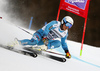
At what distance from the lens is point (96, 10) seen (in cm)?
791

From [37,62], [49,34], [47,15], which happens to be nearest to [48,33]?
[49,34]

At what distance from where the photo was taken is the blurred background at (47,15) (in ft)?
26.6

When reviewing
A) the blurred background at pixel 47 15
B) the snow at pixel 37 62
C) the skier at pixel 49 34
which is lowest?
the snow at pixel 37 62

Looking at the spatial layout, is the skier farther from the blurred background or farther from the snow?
the blurred background

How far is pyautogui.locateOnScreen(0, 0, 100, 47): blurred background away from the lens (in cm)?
810

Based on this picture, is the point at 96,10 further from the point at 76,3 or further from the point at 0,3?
the point at 0,3

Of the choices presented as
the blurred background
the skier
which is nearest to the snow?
the skier

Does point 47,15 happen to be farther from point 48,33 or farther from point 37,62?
point 37,62

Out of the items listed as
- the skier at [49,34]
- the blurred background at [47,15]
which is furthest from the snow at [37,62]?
the blurred background at [47,15]

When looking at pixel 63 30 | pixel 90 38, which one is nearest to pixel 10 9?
pixel 90 38

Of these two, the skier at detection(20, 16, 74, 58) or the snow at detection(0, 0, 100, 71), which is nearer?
the snow at detection(0, 0, 100, 71)

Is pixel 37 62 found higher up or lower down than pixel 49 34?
lower down

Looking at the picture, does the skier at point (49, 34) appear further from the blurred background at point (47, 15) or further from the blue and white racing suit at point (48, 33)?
the blurred background at point (47, 15)

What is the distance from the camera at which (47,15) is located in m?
9.23
